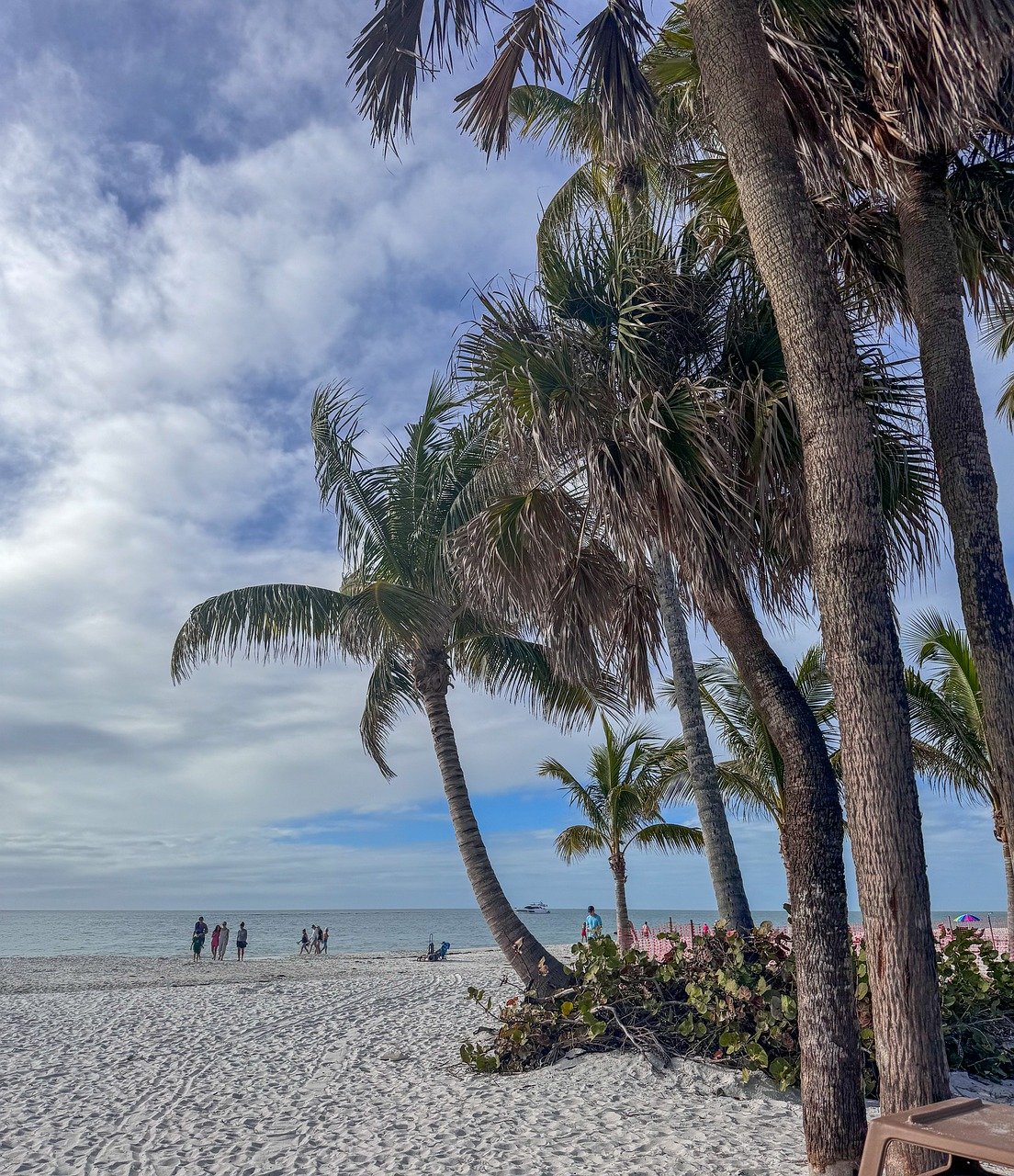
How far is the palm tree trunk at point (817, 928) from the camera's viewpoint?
456 centimetres

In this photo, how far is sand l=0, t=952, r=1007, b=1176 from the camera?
586 centimetres

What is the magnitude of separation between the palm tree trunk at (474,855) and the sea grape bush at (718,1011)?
1.50m

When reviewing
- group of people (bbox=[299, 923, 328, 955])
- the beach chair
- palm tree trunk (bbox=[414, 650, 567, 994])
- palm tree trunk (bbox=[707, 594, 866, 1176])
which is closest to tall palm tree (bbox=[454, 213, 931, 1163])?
palm tree trunk (bbox=[707, 594, 866, 1176])

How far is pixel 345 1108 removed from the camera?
738cm

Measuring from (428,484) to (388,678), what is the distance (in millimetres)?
3853

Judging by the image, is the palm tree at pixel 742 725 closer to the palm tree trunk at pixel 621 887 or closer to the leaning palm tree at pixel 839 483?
the palm tree trunk at pixel 621 887

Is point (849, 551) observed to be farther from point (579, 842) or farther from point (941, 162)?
point (579, 842)

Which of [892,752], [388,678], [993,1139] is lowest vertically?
[993,1139]

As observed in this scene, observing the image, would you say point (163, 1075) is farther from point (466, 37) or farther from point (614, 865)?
point (614, 865)

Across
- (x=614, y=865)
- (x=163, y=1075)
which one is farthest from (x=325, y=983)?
(x=163, y=1075)

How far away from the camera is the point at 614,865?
20562 mm

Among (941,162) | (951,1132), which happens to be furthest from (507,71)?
(951,1132)

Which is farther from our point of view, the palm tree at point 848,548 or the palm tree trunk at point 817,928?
the palm tree trunk at point 817,928

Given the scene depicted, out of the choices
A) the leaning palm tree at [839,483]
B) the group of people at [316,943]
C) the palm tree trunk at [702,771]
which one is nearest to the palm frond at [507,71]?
the leaning palm tree at [839,483]
